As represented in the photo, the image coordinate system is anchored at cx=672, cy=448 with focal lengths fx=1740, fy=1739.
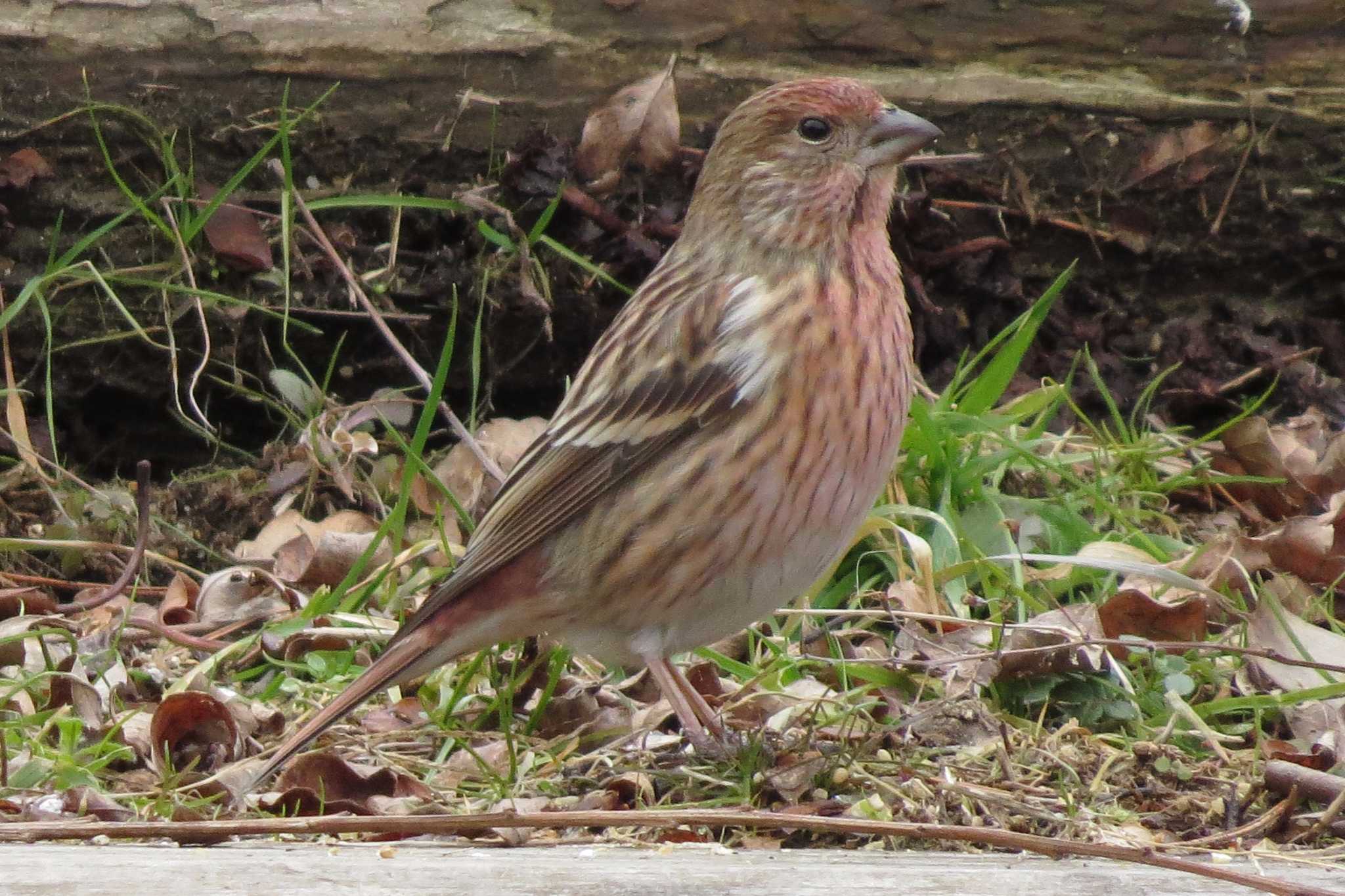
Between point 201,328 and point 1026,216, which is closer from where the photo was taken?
point 201,328

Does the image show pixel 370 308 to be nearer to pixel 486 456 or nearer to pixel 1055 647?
pixel 486 456

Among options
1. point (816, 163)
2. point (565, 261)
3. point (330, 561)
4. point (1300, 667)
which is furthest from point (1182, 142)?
point (330, 561)

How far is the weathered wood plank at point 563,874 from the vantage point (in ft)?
7.78

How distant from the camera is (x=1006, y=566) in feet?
14.1

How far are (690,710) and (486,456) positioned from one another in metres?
1.53

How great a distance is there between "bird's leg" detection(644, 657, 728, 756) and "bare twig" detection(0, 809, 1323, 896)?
1.94 feet

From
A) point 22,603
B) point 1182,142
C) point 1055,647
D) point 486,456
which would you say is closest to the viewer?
point 1055,647

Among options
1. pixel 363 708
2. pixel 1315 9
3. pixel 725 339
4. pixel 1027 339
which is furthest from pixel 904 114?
pixel 1315 9

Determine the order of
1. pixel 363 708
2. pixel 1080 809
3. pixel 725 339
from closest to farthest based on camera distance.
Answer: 1. pixel 1080 809
2. pixel 725 339
3. pixel 363 708

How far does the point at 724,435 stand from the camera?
3.50 metres

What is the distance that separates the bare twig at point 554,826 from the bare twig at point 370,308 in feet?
6.79

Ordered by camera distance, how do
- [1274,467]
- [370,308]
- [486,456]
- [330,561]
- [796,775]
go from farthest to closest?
[370,308] < [486,456] < [1274,467] < [330,561] < [796,775]

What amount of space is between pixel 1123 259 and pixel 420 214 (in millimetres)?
2235

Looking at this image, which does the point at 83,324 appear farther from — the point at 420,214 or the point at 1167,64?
the point at 1167,64
